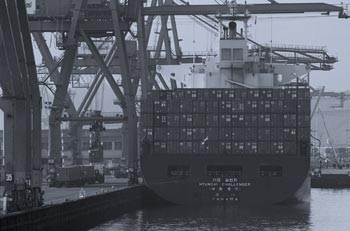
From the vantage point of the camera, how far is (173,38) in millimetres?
82062

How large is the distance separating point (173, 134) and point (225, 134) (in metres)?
2.97

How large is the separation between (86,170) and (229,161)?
1629cm

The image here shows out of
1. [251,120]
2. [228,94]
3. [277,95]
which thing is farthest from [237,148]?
[277,95]

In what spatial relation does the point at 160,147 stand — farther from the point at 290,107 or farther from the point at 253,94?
the point at 290,107

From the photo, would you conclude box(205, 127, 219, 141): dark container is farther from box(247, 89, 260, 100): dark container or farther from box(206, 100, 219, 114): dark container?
box(247, 89, 260, 100): dark container

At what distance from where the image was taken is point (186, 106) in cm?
5175

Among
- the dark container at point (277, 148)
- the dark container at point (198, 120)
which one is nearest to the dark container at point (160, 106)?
the dark container at point (198, 120)

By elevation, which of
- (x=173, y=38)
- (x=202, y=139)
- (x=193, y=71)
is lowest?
(x=202, y=139)

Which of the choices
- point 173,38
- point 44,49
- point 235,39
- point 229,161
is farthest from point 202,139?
point 173,38

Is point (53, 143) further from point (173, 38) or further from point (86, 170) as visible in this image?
point (173, 38)

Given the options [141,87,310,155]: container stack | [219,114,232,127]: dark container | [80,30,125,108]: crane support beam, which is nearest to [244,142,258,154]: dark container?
[141,87,310,155]: container stack

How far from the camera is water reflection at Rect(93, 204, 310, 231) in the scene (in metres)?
39.9

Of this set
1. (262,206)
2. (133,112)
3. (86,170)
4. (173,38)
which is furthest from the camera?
(173,38)

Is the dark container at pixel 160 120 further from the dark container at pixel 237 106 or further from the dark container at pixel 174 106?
the dark container at pixel 237 106
